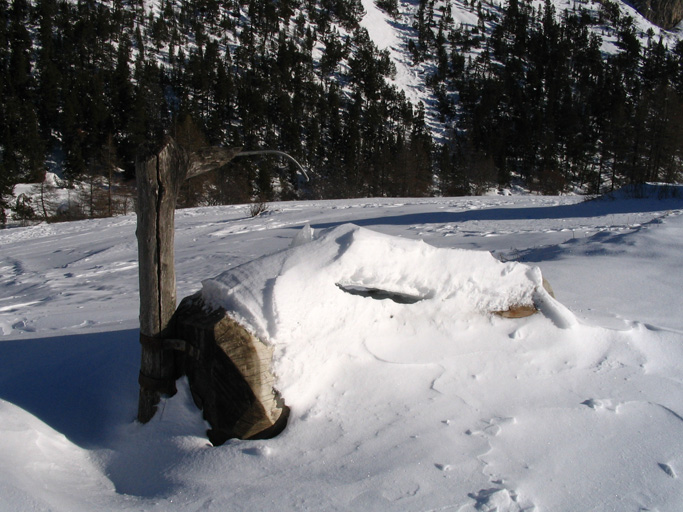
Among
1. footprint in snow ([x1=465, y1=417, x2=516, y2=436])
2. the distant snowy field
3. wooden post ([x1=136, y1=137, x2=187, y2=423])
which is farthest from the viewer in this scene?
wooden post ([x1=136, y1=137, x2=187, y2=423])

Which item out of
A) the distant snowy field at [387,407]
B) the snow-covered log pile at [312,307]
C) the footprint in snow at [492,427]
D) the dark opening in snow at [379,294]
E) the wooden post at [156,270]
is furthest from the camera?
the dark opening in snow at [379,294]

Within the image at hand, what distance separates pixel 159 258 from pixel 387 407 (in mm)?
1438

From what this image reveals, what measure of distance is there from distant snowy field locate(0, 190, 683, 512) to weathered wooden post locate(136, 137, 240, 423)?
165 millimetres

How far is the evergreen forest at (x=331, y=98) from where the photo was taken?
34.3 metres

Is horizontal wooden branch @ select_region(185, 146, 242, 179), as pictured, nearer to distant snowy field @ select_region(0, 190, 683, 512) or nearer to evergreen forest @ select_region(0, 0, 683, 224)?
distant snowy field @ select_region(0, 190, 683, 512)

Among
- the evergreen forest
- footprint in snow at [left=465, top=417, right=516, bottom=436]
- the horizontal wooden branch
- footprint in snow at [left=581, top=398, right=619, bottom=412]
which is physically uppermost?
the evergreen forest

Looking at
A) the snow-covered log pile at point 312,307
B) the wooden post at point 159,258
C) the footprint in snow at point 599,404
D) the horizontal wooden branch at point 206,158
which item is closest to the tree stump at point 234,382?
the snow-covered log pile at point 312,307

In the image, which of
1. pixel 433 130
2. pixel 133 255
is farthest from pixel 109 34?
pixel 133 255

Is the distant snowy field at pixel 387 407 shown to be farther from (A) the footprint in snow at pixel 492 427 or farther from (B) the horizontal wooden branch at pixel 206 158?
(B) the horizontal wooden branch at pixel 206 158

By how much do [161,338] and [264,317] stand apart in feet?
1.91

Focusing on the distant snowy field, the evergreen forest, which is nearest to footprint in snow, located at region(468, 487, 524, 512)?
the distant snowy field

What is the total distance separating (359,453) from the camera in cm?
213

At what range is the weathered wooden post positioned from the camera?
8.08 feet

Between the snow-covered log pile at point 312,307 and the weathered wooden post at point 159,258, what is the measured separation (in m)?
0.13
